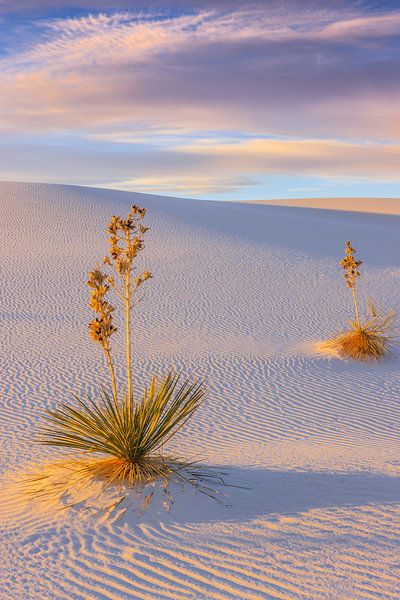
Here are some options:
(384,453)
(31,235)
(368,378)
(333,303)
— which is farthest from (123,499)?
(31,235)

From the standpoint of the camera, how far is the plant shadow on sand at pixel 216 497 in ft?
17.1

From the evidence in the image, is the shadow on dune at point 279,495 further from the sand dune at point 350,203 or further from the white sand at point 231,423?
the sand dune at point 350,203

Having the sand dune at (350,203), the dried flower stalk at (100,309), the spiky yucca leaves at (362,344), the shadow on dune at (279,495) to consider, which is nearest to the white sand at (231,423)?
the shadow on dune at (279,495)

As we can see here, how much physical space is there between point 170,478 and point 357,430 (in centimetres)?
356

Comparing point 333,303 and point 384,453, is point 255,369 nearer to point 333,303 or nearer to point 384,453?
point 384,453

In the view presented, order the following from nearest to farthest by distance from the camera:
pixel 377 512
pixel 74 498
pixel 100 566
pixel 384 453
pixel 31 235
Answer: pixel 100 566 < pixel 377 512 < pixel 74 498 < pixel 384 453 < pixel 31 235

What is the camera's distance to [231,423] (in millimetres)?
8883

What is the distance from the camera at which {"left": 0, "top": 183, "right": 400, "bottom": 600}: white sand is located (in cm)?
448

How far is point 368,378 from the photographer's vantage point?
11312 mm

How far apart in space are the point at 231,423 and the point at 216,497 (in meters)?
3.34

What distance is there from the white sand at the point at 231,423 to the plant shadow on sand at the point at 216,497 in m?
0.02

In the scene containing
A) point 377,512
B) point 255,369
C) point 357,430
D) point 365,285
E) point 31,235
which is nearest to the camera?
point 377,512

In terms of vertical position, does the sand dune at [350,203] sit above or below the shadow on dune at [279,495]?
above

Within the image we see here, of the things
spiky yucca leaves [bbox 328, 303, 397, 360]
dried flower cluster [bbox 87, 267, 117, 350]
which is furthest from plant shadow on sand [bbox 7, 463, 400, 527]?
spiky yucca leaves [bbox 328, 303, 397, 360]
